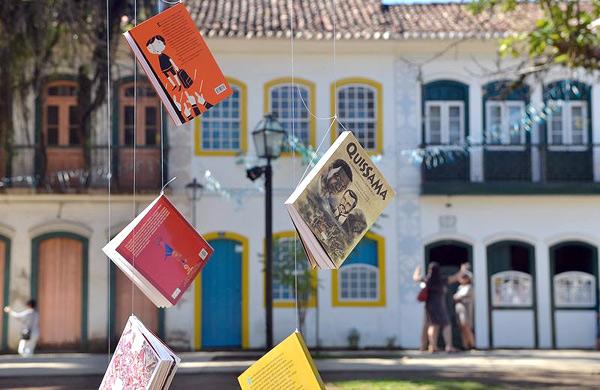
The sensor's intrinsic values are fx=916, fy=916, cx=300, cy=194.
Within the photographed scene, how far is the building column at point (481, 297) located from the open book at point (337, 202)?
14644 millimetres

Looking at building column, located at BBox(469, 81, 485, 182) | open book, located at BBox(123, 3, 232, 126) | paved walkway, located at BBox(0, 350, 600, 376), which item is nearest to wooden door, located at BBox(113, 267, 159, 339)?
paved walkway, located at BBox(0, 350, 600, 376)

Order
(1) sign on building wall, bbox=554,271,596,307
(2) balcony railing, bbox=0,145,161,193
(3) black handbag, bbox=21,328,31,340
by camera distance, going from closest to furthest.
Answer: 1. (3) black handbag, bbox=21,328,31,340
2. (2) balcony railing, bbox=0,145,161,193
3. (1) sign on building wall, bbox=554,271,596,307

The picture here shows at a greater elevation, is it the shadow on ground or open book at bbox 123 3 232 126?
open book at bbox 123 3 232 126

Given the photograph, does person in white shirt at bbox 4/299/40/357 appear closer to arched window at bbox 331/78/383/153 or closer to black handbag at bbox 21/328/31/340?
black handbag at bbox 21/328/31/340

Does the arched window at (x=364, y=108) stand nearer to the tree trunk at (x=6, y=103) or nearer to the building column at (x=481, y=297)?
the building column at (x=481, y=297)

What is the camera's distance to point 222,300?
56.3 feet

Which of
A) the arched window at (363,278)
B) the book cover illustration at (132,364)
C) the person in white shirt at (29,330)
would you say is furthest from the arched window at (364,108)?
the book cover illustration at (132,364)

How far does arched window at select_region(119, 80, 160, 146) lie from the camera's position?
17.2 meters

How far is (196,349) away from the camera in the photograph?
55.7 ft

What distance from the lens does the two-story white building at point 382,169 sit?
55.7 ft

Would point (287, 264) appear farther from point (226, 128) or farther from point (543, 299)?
point (543, 299)

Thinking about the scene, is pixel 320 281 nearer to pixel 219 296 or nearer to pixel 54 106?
pixel 219 296

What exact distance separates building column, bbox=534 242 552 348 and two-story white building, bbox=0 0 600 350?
0.09 feet

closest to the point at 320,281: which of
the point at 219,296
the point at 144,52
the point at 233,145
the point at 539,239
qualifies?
the point at 219,296
